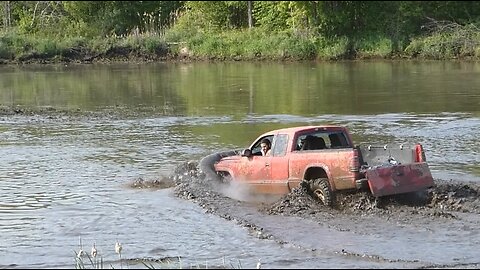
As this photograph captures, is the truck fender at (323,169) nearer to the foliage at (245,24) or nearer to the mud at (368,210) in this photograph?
the mud at (368,210)

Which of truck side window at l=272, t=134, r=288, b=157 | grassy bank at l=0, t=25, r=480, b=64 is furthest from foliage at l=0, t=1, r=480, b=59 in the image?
truck side window at l=272, t=134, r=288, b=157

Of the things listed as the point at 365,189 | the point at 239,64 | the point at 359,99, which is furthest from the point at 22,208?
the point at 239,64

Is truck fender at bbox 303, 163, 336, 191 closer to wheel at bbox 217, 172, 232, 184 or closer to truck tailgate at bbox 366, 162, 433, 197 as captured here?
truck tailgate at bbox 366, 162, 433, 197

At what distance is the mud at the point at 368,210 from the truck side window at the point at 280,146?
794 millimetres

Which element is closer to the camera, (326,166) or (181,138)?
(326,166)

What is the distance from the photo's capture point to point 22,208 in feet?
48.5

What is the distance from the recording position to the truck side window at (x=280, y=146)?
1441 cm

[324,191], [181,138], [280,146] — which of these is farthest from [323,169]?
[181,138]

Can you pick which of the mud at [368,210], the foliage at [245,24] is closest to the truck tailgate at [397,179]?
the mud at [368,210]

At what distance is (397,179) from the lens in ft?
42.7

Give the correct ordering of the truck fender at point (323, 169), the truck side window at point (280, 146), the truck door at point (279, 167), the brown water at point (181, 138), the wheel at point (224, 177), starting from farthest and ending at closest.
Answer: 1. the wheel at point (224, 177)
2. the truck side window at point (280, 146)
3. the truck door at point (279, 167)
4. the truck fender at point (323, 169)
5. the brown water at point (181, 138)

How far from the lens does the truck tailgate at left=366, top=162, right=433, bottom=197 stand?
12852 mm

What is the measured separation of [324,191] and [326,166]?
1.27 feet

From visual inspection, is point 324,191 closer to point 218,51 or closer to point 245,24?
point 245,24
